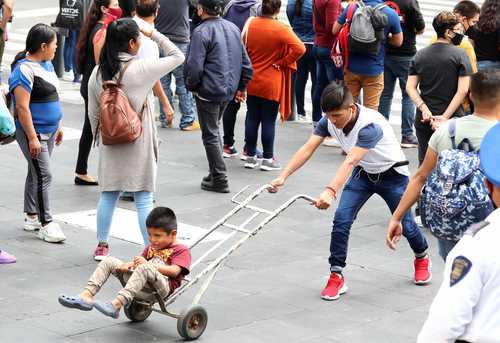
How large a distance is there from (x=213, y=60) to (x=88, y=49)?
1159 millimetres

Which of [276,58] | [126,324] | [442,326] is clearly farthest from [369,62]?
[442,326]

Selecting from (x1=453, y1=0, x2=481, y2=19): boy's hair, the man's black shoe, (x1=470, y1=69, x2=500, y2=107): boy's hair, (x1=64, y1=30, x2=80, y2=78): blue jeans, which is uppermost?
(x1=470, y1=69, x2=500, y2=107): boy's hair

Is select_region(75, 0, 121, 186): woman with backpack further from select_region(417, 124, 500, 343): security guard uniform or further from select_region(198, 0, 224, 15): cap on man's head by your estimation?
select_region(417, 124, 500, 343): security guard uniform

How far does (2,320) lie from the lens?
6840mm

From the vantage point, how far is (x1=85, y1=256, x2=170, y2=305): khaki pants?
6.43 m

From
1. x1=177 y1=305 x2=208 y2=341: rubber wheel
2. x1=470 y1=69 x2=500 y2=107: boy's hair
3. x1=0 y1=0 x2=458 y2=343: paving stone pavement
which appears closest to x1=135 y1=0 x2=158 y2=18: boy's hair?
x1=0 y1=0 x2=458 y2=343: paving stone pavement

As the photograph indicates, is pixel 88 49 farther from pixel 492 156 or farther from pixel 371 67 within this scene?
pixel 492 156

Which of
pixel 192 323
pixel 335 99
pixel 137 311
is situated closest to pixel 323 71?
pixel 335 99

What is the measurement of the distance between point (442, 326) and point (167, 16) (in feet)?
33.7

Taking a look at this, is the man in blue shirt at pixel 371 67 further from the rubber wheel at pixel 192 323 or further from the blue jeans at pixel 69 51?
the rubber wheel at pixel 192 323

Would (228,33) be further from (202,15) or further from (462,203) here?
(462,203)

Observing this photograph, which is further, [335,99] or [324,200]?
[335,99]

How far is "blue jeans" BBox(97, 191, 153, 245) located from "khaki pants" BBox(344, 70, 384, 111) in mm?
4716

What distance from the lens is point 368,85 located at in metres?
12.2
